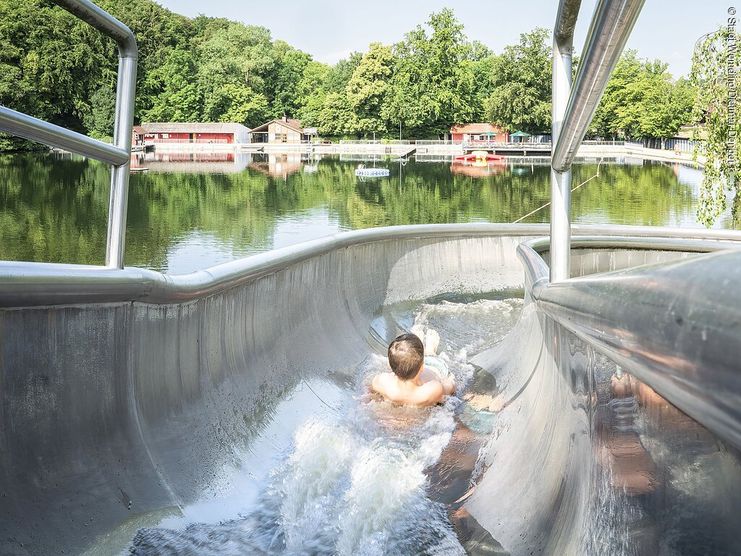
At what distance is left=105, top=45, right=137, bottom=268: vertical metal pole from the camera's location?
2240 millimetres

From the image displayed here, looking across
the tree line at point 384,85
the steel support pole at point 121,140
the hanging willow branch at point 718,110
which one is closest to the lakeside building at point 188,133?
the tree line at point 384,85

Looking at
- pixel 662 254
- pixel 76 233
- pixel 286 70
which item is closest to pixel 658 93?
pixel 286 70

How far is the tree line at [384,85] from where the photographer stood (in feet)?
290

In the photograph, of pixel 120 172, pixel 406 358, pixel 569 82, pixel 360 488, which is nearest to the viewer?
pixel 120 172

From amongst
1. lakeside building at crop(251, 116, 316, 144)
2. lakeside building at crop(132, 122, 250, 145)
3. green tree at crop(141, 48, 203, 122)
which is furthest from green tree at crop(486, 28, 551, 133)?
green tree at crop(141, 48, 203, 122)

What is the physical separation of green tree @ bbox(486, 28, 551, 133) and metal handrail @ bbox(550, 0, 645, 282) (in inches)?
3629

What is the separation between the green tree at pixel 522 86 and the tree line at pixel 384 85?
0.38 ft

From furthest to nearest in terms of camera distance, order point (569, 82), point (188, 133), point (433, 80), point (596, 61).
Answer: point (188, 133)
point (433, 80)
point (569, 82)
point (596, 61)

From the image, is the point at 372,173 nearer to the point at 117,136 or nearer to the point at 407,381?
the point at 407,381

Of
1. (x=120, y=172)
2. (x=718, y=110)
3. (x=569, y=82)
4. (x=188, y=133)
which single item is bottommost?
(x=120, y=172)

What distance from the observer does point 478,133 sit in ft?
330

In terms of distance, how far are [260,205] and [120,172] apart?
38649 millimetres

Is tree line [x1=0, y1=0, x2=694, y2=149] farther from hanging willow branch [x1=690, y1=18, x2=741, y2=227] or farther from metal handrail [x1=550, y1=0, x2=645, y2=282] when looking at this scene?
metal handrail [x1=550, y1=0, x2=645, y2=282]

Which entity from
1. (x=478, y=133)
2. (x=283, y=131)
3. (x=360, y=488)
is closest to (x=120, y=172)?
(x=360, y=488)
